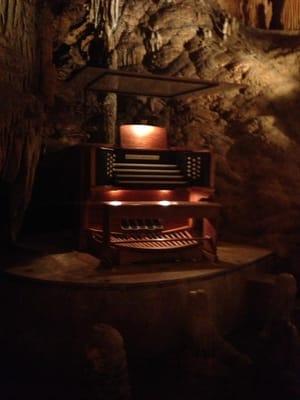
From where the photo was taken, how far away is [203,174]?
735 centimetres

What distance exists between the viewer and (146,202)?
22.2ft

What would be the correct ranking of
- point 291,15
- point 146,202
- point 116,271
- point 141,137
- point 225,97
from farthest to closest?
1. point 291,15
2. point 225,97
3. point 141,137
4. point 146,202
5. point 116,271

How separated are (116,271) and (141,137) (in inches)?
105

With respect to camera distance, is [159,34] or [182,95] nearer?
[182,95]

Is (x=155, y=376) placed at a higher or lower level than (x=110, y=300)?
lower

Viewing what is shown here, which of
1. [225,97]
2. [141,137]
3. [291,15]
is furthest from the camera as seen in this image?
[291,15]

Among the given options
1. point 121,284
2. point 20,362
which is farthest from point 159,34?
point 20,362

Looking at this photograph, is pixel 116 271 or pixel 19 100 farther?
pixel 19 100

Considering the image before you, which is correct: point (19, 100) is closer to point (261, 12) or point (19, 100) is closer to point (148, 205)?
point (148, 205)

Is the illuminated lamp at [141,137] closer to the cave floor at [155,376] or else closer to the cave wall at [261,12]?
the cave floor at [155,376]

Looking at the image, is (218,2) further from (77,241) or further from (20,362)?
(20,362)

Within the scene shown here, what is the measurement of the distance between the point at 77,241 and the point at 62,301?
202cm

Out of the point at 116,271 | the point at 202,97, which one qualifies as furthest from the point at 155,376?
the point at 202,97

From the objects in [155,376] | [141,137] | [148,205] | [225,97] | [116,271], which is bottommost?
[155,376]
